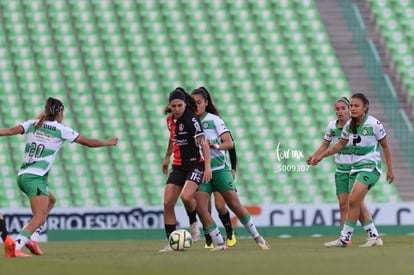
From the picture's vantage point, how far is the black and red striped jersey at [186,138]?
47.7 feet

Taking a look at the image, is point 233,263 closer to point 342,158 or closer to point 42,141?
point 42,141

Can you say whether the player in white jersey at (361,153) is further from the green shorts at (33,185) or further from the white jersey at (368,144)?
the green shorts at (33,185)

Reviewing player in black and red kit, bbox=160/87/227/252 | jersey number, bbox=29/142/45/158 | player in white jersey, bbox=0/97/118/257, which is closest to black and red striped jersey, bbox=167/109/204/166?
player in black and red kit, bbox=160/87/227/252

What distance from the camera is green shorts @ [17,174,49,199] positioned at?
14266 millimetres

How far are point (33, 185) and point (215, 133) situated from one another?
105 inches

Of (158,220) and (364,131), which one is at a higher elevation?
(364,131)

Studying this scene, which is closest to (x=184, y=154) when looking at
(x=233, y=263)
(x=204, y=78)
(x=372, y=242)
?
(x=372, y=242)

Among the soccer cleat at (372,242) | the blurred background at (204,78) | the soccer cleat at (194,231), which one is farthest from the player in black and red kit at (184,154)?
the blurred background at (204,78)

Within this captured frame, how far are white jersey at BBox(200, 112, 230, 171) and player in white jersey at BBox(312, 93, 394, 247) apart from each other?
160 centimetres

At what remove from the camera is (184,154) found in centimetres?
1474

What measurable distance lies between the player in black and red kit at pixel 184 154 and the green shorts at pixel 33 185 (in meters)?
1.50

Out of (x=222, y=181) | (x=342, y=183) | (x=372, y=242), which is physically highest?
(x=222, y=181)

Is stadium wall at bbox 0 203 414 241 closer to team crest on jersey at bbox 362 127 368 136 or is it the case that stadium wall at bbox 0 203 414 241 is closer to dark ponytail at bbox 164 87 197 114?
team crest on jersey at bbox 362 127 368 136

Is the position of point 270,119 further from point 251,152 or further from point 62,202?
point 62,202
